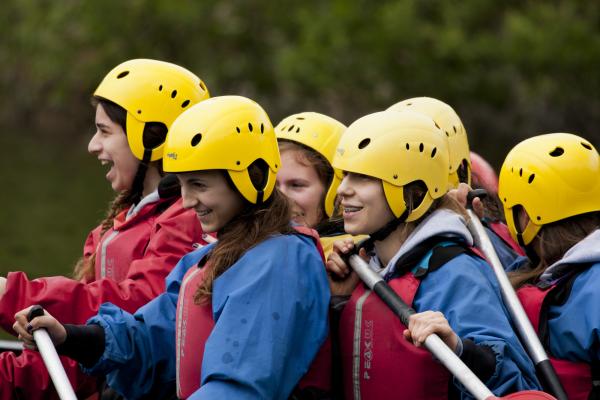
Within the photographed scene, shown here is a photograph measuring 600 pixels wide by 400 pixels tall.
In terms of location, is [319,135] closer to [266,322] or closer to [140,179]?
[140,179]

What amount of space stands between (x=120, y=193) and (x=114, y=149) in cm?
30

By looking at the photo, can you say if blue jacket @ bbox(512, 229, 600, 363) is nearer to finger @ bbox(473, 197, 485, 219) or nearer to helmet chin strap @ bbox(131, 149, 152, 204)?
finger @ bbox(473, 197, 485, 219)

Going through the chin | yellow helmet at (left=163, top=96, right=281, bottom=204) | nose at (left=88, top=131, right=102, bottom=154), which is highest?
yellow helmet at (left=163, top=96, right=281, bottom=204)

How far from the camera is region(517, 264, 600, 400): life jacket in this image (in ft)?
16.2

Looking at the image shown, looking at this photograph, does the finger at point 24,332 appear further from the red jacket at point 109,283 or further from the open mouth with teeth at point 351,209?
the open mouth with teeth at point 351,209

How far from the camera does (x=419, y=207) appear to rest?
4871 millimetres

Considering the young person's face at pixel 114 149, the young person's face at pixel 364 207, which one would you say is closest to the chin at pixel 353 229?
the young person's face at pixel 364 207

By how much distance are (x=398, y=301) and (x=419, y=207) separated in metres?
0.49

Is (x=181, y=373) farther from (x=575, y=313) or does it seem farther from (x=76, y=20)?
(x=76, y=20)

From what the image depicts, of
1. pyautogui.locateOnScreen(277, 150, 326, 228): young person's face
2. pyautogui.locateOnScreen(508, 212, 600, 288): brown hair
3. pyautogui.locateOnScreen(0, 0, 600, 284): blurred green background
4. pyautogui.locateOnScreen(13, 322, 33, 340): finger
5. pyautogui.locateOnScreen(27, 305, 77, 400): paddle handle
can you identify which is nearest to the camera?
pyautogui.locateOnScreen(27, 305, 77, 400): paddle handle

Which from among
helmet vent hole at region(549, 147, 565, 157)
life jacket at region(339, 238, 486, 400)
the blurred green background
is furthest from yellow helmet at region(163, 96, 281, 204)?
the blurred green background

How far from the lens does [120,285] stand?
17.6 feet

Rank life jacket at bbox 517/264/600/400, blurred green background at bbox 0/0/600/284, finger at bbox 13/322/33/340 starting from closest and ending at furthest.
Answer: finger at bbox 13/322/33/340, life jacket at bbox 517/264/600/400, blurred green background at bbox 0/0/600/284

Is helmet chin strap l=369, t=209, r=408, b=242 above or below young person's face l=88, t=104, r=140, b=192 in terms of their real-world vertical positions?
below
